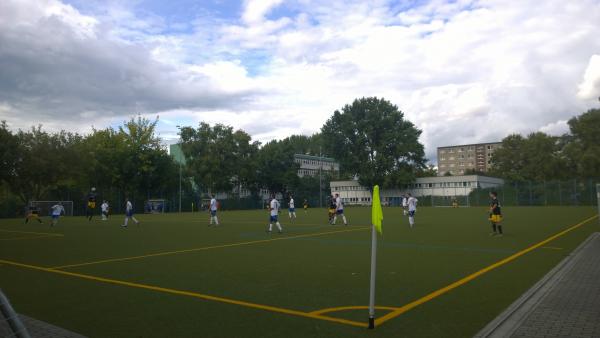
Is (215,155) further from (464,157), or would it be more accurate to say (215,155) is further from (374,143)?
(464,157)

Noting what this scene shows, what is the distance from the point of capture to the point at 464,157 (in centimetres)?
17325

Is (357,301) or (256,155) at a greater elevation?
(256,155)

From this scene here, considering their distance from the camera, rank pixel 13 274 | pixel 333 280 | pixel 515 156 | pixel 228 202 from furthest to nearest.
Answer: pixel 515 156 → pixel 228 202 → pixel 13 274 → pixel 333 280

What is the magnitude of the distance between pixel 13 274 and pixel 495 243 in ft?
49.7

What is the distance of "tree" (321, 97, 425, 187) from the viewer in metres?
83.0

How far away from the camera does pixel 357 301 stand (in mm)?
7508

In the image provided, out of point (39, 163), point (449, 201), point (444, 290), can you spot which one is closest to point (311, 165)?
point (449, 201)

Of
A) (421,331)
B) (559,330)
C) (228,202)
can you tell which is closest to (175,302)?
(421,331)

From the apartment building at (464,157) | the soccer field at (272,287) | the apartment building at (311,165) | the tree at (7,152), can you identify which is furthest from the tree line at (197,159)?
the apartment building at (464,157)

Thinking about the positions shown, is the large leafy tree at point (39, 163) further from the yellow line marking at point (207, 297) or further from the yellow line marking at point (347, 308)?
the yellow line marking at point (347, 308)

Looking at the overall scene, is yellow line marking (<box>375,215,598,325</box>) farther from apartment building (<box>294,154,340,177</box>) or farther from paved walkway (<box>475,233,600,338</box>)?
apartment building (<box>294,154,340,177</box>)

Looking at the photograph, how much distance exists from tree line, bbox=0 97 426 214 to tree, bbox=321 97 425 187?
0.62 ft

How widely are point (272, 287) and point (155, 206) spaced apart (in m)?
61.5

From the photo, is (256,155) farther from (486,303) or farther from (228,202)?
(486,303)
